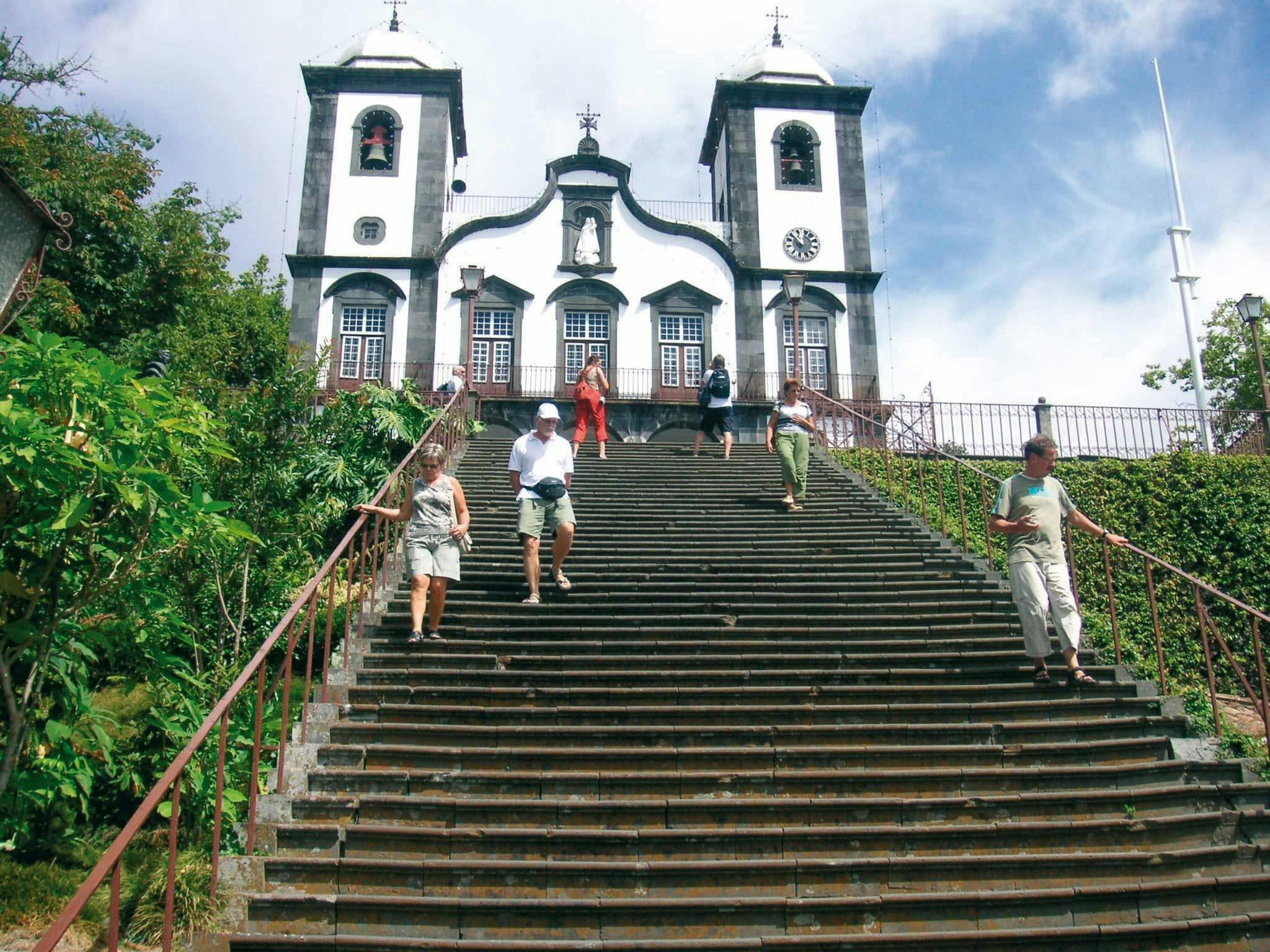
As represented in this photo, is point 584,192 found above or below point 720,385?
above

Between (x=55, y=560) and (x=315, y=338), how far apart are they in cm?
1783

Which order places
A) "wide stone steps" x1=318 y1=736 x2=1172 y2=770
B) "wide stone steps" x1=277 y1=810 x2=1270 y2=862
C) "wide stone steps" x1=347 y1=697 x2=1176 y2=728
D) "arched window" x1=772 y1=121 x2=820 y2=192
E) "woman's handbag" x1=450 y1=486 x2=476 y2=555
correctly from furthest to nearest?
"arched window" x1=772 y1=121 x2=820 y2=192
"woman's handbag" x1=450 y1=486 x2=476 y2=555
"wide stone steps" x1=347 y1=697 x2=1176 y2=728
"wide stone steps" x1=318 y1=736 x2=1172 y2=770
"wide stone steps" x1=277 y1=810 x2=1270 y2=862

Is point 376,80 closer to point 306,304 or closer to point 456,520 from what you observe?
point 306,304

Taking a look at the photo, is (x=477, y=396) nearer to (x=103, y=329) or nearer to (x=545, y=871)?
(x=103, y=329)

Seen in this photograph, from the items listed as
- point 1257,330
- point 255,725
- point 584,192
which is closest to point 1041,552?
point 255,725

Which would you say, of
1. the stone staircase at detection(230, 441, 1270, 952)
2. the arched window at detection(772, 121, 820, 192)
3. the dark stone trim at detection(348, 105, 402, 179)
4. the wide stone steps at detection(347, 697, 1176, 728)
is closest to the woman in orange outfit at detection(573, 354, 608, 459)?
the stone staircase at detection(230, 441, 1270, 952)

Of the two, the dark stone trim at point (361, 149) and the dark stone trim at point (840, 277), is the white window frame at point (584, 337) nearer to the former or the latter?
the dark stone trim at point (840, 277)

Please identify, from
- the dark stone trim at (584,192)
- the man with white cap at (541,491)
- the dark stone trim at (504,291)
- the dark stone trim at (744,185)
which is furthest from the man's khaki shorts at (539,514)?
the dark stone trim at (584,192)

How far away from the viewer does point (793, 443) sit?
11.7 meters

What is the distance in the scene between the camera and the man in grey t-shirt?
23.5 feet

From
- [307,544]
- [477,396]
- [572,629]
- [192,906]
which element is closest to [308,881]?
[192,906]

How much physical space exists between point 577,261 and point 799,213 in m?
5.42

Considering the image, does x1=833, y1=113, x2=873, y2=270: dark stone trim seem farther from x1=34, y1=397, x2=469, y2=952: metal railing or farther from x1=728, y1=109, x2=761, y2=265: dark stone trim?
x1=34, y1=397, x2=469, y2=952: metal railing

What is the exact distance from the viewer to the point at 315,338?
23.4 metres
